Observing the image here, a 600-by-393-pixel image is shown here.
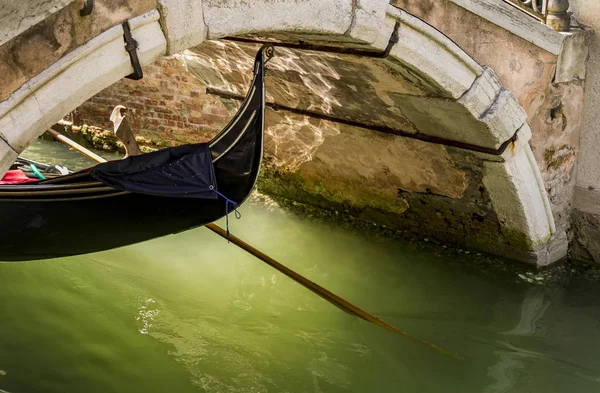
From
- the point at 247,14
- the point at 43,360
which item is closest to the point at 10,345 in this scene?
the point at 43,360

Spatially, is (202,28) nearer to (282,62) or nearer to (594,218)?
(282,62)

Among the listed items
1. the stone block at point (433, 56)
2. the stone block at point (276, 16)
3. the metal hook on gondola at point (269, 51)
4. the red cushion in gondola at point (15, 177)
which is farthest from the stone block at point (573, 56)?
the red cushion in gondola at point (15, 177)

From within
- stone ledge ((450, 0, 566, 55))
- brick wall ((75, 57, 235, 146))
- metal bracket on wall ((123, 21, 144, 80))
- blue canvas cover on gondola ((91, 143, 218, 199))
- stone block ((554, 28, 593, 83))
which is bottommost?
brick wall ((75, 57, 235, 146))

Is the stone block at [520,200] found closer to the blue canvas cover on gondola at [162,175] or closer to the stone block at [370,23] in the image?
the stone block at [370,23]

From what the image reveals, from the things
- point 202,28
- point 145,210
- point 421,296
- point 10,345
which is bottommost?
point 421,296

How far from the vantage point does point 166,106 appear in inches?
225

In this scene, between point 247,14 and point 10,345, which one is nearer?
point 247,14

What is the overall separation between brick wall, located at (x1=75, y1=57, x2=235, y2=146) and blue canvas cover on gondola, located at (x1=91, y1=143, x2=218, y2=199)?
2.30 metres

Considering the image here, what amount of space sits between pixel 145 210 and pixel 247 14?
1117 millimetres

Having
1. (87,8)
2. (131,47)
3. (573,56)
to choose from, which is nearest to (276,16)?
(131,47)

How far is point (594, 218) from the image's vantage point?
159 inches

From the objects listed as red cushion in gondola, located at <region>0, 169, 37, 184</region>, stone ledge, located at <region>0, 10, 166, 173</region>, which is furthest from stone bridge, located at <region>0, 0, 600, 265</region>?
red cushion in gondola, located at <region>0, 169, 37, 184</region>

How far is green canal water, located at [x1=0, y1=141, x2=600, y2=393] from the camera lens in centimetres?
304

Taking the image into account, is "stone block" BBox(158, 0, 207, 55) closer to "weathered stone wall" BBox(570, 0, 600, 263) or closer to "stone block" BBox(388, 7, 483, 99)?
"stone block" BBox(388, 7, 483, 99)
